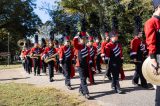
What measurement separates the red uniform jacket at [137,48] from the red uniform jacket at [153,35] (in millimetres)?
6217

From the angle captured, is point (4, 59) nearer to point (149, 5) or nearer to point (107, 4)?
point (107, 4)

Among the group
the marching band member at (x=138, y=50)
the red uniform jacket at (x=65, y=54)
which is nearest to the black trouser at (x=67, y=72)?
the red uniform jacket at (x=65, y=54)

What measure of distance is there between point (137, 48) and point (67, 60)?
2734mm

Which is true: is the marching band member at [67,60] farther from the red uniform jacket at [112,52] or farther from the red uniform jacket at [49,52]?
the red uniform jacket at [49,52]

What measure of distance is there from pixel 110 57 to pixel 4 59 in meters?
47.7

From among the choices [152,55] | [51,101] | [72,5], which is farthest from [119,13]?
[152,55]

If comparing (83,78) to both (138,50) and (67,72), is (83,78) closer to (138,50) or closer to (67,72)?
(138,50)

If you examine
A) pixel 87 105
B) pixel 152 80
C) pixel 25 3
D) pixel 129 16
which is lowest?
pixel 87 105

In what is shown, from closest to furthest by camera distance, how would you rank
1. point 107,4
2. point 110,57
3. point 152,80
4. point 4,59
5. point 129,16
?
point 152,80
point 110,57
point 129,16
point 107,4
point 4,59

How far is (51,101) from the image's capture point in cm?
1170

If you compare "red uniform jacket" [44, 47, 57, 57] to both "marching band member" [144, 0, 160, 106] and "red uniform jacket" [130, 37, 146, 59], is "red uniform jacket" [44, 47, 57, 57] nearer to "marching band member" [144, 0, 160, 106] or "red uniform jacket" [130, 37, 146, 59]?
"red uniform jacket" [130, 37, 146, 59]

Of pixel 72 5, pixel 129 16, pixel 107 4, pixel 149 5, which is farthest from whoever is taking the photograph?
pixel 72 5

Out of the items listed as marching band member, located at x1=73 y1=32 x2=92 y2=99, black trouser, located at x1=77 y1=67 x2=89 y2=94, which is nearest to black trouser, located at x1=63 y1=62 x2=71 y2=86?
marching band member, located at x1=73 y1=32 x2=92 y2=99

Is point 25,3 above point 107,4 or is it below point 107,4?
above
